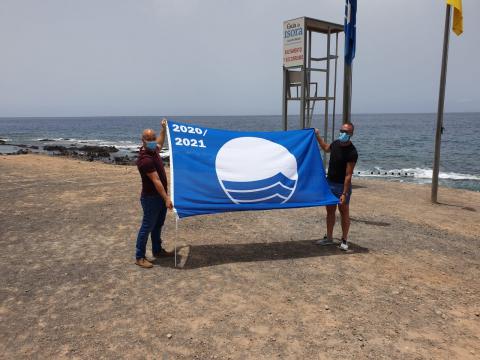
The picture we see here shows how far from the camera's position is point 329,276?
18.6 ft

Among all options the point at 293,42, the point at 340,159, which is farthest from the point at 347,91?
the point at 340,159

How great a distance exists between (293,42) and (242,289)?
888 cm

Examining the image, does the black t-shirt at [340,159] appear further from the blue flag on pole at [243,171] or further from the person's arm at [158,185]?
the person's arm at [158,185]

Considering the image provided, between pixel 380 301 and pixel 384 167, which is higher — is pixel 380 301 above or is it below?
above

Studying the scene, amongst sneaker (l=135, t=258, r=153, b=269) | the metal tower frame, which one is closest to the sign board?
the metal tower frame

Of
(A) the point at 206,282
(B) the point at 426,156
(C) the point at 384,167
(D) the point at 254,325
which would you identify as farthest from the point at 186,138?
(B) the point at 426,156

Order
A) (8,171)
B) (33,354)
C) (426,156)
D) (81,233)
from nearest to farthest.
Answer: (33,354)
(81,233)
(8,171)
(426,156)

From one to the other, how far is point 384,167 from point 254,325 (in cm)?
2707

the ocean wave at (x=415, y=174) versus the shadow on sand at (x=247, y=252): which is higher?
the shadow on sand at (x=247, y=252)

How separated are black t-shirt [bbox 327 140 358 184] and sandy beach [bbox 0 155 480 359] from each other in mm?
1394

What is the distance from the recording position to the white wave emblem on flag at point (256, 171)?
6445 mm

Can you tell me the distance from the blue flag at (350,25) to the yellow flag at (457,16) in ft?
10.2

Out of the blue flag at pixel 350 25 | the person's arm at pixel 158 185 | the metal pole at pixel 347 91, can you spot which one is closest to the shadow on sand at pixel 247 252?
the person's arm at pixel 158 185

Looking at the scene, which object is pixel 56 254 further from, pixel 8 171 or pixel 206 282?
pixel 8 171
